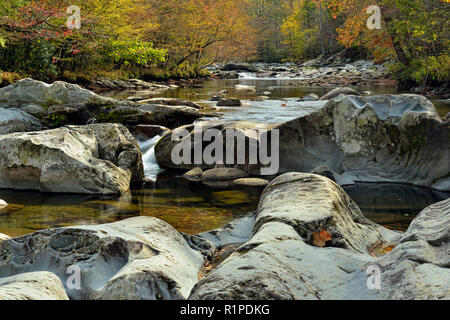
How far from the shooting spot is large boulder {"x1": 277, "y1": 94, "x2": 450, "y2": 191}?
25.1 feet

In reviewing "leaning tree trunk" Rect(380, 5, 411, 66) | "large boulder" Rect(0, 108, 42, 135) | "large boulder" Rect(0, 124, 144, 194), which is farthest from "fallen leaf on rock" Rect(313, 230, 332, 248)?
"leaning tree trunk" Rect(380, 5, 411, 66)

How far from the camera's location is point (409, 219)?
599 cm

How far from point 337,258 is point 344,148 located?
222 inches

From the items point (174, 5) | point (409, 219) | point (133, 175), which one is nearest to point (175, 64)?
point (174, 5)

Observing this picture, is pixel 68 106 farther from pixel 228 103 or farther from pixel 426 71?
pixel 426 71

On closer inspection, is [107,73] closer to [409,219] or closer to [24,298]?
[409,219]

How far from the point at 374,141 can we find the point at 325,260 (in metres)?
5.72

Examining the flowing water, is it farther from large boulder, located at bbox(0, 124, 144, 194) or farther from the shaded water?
large boulder, located at bbox(0, 124, 144, 194)

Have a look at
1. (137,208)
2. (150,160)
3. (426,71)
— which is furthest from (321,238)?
(426,71)

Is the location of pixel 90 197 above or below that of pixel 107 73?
below

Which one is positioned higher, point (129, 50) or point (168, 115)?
point (129, 50)

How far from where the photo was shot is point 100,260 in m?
3.41
